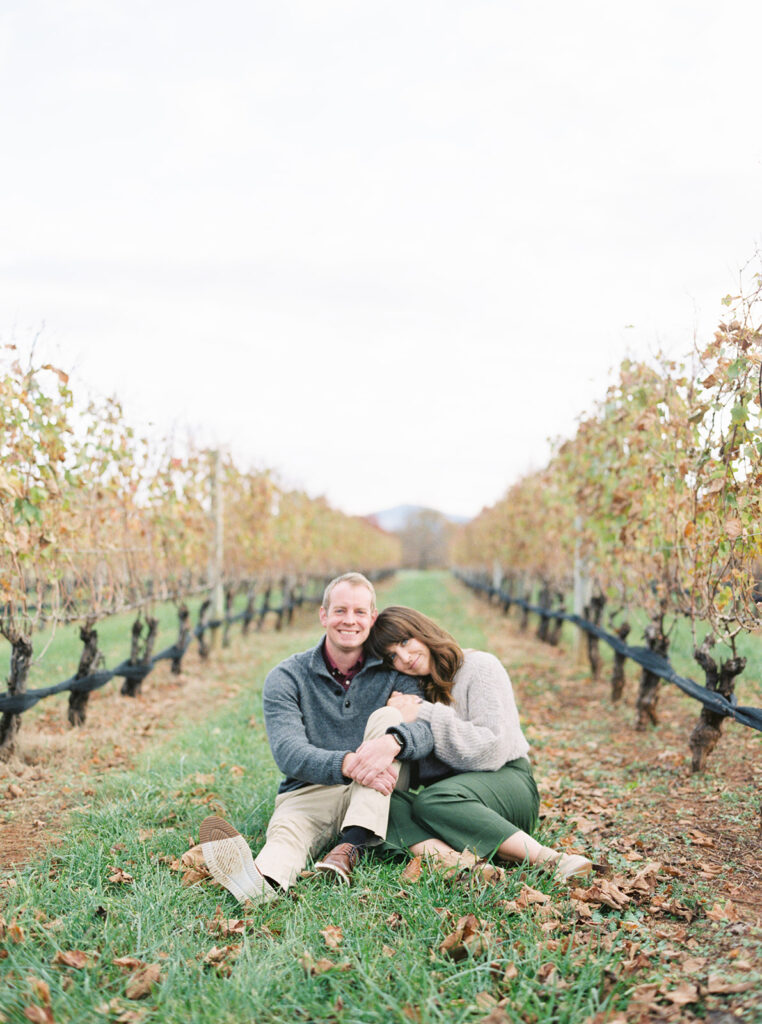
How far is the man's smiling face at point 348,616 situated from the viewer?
390 centimetres

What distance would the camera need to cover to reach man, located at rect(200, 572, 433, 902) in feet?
10.8

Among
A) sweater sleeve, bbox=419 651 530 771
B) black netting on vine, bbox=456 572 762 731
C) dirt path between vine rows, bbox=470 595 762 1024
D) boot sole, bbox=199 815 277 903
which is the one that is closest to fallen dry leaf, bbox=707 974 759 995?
dirt path between vine rows, bbox=470 595 762 1024

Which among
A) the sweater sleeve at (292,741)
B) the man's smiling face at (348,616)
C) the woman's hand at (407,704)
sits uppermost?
the man's smiling face at (348,616)

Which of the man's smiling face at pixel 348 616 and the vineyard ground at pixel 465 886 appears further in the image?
the man's smiling face at pixel 348 616

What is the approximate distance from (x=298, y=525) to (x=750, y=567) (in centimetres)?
1315

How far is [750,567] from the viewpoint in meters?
4.69

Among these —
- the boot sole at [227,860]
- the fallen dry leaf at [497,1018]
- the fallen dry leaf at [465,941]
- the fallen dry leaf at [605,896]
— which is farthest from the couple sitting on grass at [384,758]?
the fallen dry leaf at [497,1018]

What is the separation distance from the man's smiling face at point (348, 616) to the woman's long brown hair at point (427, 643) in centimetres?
8

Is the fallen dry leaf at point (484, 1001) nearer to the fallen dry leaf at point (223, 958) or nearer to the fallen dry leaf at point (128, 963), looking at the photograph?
the fallen dry leaf at point (223, 958)

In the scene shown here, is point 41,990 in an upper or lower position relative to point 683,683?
lower

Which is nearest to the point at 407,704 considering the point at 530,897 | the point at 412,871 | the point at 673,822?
the point at 412,871

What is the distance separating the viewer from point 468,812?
11.5ft

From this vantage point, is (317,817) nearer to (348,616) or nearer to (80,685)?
(348,616)

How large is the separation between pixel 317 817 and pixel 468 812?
2.46 feet
